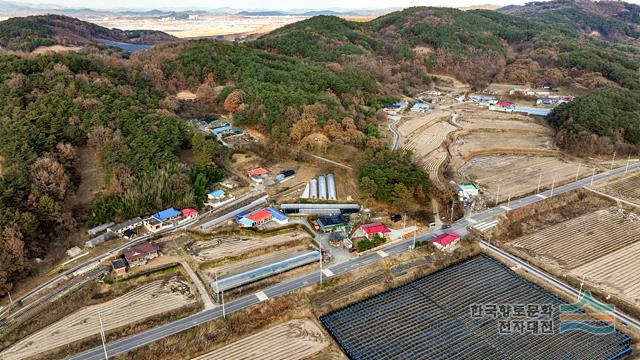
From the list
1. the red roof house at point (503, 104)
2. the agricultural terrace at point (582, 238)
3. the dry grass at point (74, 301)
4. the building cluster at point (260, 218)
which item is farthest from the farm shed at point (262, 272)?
the red roof house at point (503, 104)

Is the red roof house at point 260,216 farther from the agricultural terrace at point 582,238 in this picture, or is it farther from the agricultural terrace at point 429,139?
the agricultural terrace at point 429,139

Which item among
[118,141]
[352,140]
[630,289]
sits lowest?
[630,289]

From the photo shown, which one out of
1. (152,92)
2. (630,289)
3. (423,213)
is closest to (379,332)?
(423,213)

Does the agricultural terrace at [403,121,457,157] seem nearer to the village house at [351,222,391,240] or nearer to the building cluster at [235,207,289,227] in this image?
the village house at [351,222,391,240]

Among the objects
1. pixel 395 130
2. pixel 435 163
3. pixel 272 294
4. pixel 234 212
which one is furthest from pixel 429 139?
pixel 272 294

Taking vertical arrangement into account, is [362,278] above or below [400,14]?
below

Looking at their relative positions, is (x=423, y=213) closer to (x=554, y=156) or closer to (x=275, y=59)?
(x=554, y=156)
